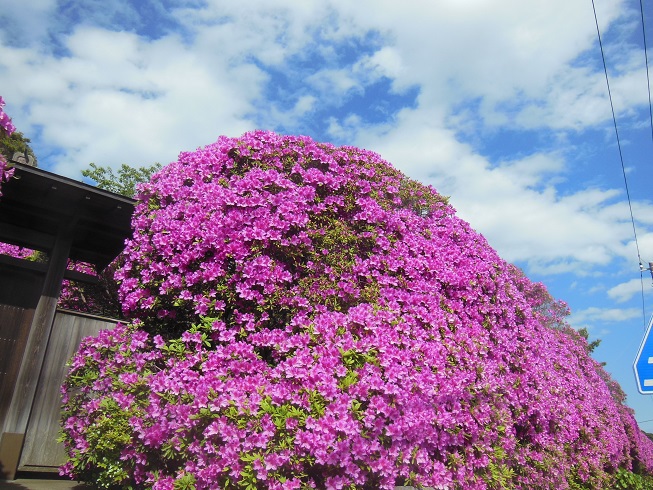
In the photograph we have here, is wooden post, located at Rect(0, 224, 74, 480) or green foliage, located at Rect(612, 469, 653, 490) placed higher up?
wooden post, located at Rect(0, 224, 74, 480)

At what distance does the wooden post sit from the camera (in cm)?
633

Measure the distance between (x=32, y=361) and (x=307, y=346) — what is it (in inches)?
170

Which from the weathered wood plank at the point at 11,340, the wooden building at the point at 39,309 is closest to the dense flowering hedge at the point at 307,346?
the wooden building at the point at 39,309

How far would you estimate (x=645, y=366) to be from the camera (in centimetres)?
851

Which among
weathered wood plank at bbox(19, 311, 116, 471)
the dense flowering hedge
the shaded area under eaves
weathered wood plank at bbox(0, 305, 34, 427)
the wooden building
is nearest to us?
the dense flowering hedge

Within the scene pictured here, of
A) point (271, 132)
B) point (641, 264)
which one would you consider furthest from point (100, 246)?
point (641, 264)

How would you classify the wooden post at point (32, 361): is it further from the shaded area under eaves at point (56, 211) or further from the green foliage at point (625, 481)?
the green foliage at point (625, 481)

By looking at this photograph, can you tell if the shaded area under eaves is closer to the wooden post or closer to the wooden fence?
the wooden post

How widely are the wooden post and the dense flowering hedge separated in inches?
56.4

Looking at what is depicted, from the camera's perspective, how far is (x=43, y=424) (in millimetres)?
6727

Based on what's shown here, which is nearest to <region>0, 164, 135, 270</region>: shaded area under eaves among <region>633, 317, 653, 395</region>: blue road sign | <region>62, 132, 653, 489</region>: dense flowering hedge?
<region>62, 132, 653, 489</region>: dense flowering hedge

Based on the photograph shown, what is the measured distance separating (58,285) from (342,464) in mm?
5191

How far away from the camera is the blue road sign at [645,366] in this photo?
27.4ft

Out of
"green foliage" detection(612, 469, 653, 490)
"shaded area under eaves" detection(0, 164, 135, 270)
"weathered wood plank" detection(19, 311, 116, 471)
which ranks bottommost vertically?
"green foliage" detection(612, 469, 653, 490)
